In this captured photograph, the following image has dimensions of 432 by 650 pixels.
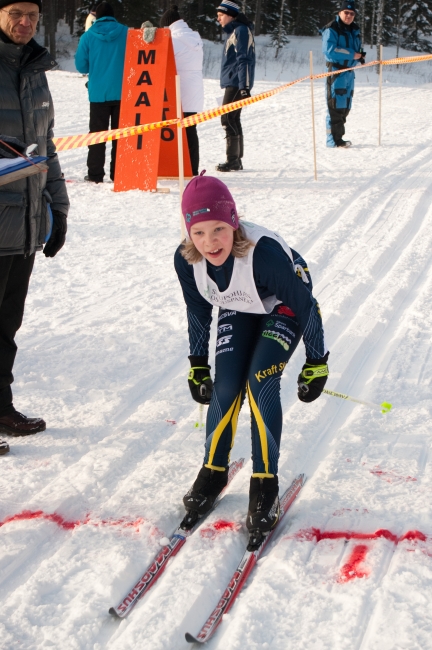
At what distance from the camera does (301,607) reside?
2.55 m

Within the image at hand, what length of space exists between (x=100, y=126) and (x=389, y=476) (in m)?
6.72

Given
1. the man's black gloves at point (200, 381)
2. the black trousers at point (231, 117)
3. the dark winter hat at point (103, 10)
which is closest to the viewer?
the man's black gloves at point (200, 381)

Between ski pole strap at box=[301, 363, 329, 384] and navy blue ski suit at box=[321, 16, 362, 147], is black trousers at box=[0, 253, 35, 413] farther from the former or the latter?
navy blue ski suit at box=[321, 16, 362, 147]

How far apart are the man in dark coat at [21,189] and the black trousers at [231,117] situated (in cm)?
611

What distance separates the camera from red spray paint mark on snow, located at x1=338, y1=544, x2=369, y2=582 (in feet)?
8.87

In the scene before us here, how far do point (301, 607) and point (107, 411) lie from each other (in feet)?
6.24

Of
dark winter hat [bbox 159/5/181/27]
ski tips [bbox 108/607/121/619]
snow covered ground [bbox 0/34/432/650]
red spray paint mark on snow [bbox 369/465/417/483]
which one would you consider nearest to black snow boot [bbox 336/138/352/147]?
dark winter hat [bbox 159/5/181/27]

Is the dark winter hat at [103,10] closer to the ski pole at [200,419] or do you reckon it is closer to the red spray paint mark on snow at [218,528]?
the ski pole at [200,419]

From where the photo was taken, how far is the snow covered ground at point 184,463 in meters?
2.52

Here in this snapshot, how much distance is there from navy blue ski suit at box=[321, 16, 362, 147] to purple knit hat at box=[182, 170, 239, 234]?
30.3 feet

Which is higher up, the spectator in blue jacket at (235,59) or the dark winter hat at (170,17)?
the dark winter hat at (170,17)

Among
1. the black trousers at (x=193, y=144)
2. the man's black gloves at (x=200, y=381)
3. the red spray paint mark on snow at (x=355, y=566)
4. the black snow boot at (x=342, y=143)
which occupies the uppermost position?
the black trousers at (x=193, y=144)

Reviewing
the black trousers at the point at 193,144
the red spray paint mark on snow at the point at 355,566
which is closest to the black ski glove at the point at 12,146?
the red spray paint mark on snow at the point at 355,566

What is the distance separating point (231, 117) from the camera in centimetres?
952
